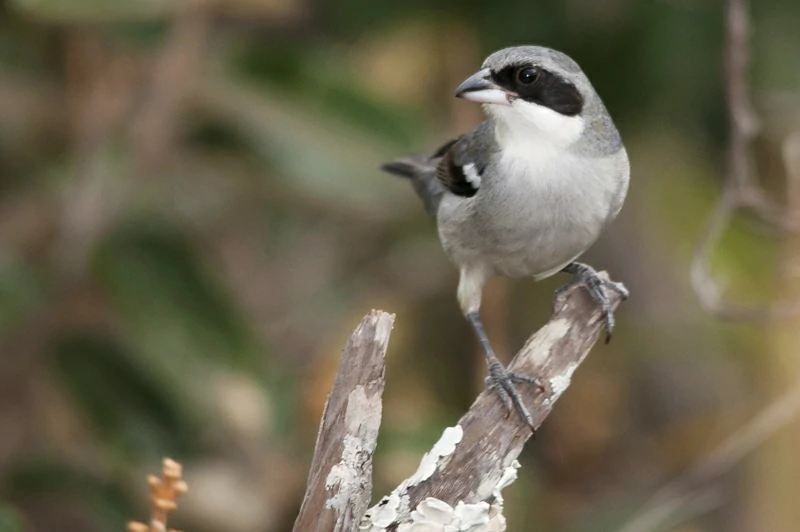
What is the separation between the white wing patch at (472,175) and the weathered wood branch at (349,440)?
1116 millimetres

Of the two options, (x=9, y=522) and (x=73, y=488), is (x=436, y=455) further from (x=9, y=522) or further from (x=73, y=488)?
(x=73, y=488)

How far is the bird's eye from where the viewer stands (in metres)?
3.00

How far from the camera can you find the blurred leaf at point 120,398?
3.87 meters

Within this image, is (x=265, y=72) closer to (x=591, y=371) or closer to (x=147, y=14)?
(x=147, y=14)

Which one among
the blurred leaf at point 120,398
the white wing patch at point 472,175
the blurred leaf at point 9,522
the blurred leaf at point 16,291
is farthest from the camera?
the blurred leaf at point 120,398

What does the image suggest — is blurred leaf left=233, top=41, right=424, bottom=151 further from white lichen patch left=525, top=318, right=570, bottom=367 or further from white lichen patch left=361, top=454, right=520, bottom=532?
white lichen patch left=361, top=454, right=520, bottom=532

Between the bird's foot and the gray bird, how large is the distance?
31cm

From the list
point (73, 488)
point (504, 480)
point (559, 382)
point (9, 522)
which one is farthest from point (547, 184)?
point (73, 488)

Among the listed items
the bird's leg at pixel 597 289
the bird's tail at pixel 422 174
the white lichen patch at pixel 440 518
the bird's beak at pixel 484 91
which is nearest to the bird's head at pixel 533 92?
the bird's beak at pixel 484 91

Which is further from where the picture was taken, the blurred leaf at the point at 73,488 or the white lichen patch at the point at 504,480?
the blurred leaf at the point at 73,488

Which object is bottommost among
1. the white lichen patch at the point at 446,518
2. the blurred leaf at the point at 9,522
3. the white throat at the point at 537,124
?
the white lichen patch at the point at 446,518

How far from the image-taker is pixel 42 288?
3.70 m

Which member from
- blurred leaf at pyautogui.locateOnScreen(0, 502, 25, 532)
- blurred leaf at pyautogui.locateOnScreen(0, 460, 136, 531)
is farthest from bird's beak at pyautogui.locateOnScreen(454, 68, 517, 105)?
blurred leaf at pyautogui.locateOnScreen(0, 460, 136, 531)

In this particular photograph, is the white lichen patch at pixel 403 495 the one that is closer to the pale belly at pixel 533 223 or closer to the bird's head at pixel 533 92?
the pale belly at pixel 533 223
